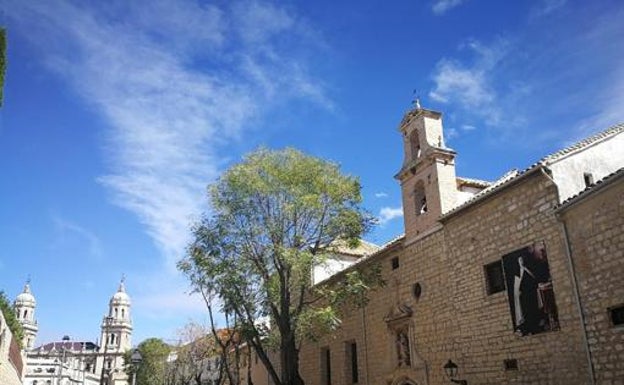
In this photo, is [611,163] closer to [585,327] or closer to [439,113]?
[585,327]

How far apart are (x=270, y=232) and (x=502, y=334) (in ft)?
31.4

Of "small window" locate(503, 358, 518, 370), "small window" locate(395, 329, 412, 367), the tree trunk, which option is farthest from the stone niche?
"small window" locate(503, 358, 518, 370)

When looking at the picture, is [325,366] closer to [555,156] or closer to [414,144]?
[414,144]

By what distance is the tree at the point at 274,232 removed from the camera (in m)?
20.5

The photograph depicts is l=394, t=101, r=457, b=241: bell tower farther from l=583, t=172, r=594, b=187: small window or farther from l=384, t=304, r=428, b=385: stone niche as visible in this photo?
l=583, t=172, r=594, b=187: small window

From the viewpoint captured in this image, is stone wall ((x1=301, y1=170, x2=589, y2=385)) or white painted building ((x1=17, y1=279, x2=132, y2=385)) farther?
white painted building ((x1=17, y1=279, x2=132, y2=385))

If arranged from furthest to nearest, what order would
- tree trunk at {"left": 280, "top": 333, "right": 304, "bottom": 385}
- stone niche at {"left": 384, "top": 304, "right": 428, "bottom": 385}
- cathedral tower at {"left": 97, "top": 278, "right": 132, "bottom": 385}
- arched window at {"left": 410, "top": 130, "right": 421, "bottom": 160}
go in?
cathedral tower at {"left": 97, "top": 278, "right": 132, "bottom": 385}, arched window at {"left": 410, "top": 130, "right": 421, "bottom": 160}, tree trunk at {"left": 280, "top": 333, "right": 304, "bottom": 385}, stone niche at {"left": 384, "top": 304, "right": 428, "bottom": 385}

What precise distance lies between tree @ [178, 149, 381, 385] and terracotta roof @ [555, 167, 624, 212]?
888 cm

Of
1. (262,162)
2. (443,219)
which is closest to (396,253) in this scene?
(443,219)

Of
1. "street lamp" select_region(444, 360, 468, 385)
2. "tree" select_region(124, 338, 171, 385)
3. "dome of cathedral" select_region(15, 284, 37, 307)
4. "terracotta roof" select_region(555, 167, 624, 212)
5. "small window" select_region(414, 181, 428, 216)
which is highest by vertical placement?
"dome of cathedral" select_region(15, 284, 37, 307)

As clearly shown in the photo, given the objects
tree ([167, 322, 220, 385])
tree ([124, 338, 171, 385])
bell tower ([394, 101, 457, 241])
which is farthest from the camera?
tree ([124, 338, 171, 385])

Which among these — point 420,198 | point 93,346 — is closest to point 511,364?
point 420,198

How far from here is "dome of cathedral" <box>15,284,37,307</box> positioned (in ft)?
A: 364

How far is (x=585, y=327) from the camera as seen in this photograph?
495 inches
